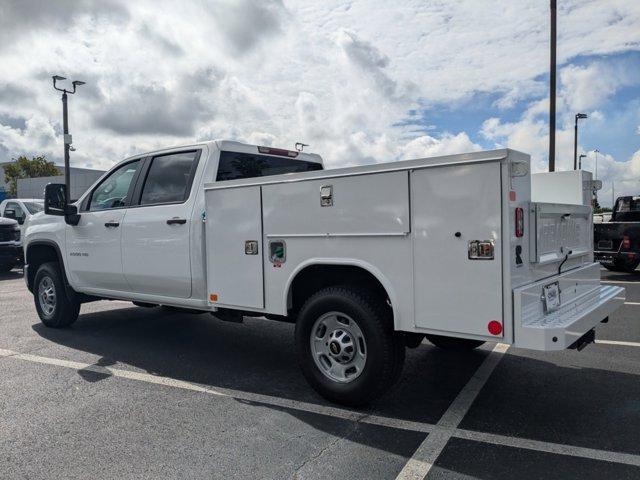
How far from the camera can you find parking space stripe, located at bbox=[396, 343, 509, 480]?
10.7 ft

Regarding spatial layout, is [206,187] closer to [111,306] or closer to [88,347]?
[88,347]

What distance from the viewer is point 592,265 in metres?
4.95

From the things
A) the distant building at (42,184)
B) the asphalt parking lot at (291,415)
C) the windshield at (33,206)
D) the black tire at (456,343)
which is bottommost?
the asphalt parking lot at (291,415)

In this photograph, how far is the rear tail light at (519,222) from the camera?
349 cm

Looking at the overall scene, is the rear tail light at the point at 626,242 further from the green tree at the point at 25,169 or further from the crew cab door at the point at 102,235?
the green tree at the point at 25,169

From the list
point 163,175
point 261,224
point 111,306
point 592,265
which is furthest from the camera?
point 111,306

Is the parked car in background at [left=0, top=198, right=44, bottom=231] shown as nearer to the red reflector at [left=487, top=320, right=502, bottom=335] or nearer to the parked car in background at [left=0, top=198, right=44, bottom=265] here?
the parked car in background at [left=0, top=198, right=44, bottom=265]

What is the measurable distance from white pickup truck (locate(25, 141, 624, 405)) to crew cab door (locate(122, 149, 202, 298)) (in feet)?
0.06

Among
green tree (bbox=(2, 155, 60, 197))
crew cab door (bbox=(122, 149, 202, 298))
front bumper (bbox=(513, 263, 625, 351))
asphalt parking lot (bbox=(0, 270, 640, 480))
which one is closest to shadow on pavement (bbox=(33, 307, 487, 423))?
asphalt parking lot (bbox=(0, 270, 640, 480))

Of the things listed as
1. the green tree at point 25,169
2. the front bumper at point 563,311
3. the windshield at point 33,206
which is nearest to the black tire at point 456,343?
the front bumper at point 563,311

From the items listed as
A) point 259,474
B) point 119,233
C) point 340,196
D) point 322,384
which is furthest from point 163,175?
point 259,474

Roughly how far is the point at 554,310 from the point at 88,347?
4.91 m

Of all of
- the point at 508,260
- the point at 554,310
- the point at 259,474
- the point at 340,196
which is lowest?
the point at 259,474

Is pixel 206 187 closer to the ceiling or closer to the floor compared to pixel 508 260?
closer to the ceiling
